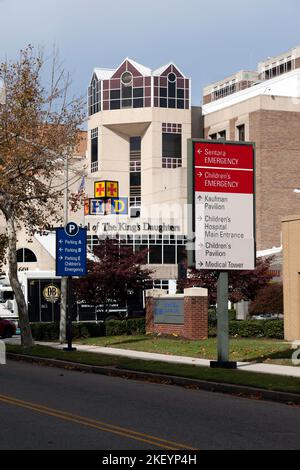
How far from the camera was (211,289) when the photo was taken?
134 ft

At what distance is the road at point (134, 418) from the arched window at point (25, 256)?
58.3 metres

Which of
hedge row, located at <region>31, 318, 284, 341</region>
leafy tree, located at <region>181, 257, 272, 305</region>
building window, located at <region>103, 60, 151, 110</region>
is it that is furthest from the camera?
building window, located at <region>103, 60, 151, 110</region>

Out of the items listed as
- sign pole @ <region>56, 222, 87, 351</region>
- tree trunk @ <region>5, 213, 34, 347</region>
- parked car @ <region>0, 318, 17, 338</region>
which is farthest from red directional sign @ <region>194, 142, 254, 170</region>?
parked car @ <region>0, 318, 17, 338</region>

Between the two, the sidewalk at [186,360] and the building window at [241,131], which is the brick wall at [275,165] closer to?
the building window at [241,131]

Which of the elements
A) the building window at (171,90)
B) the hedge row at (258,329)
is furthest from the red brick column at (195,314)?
the building window at (171,90)

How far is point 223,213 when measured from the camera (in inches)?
893

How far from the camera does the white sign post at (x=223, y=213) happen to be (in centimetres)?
2238

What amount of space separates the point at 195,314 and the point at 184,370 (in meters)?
12.7

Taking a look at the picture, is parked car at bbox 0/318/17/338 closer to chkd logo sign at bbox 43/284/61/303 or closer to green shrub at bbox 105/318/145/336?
chkd logo sign at bbox 43/284/61/303

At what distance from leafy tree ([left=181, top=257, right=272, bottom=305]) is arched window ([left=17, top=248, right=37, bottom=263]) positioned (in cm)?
3845

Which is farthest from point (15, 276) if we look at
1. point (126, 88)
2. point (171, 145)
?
point (126, 88)

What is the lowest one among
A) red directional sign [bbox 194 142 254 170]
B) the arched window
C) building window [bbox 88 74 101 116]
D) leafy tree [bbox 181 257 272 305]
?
leafy tree [bbox 181 257 272 305]

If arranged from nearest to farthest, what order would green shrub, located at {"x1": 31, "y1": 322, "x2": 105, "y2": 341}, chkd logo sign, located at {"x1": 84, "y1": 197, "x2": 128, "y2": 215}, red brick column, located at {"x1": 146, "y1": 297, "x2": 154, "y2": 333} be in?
red brick column, located at {"x1": 146, "y1": 297, "x2": 154, "y2": 333}, green shrub, located at {"x1": 31, "y1": 322, "x2": 105, "y2": 341}, chkd logo sign, located at {"x1": 84, "y1": 197, "x2": 128, "y2": 215}

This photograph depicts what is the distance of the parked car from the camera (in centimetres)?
4425
